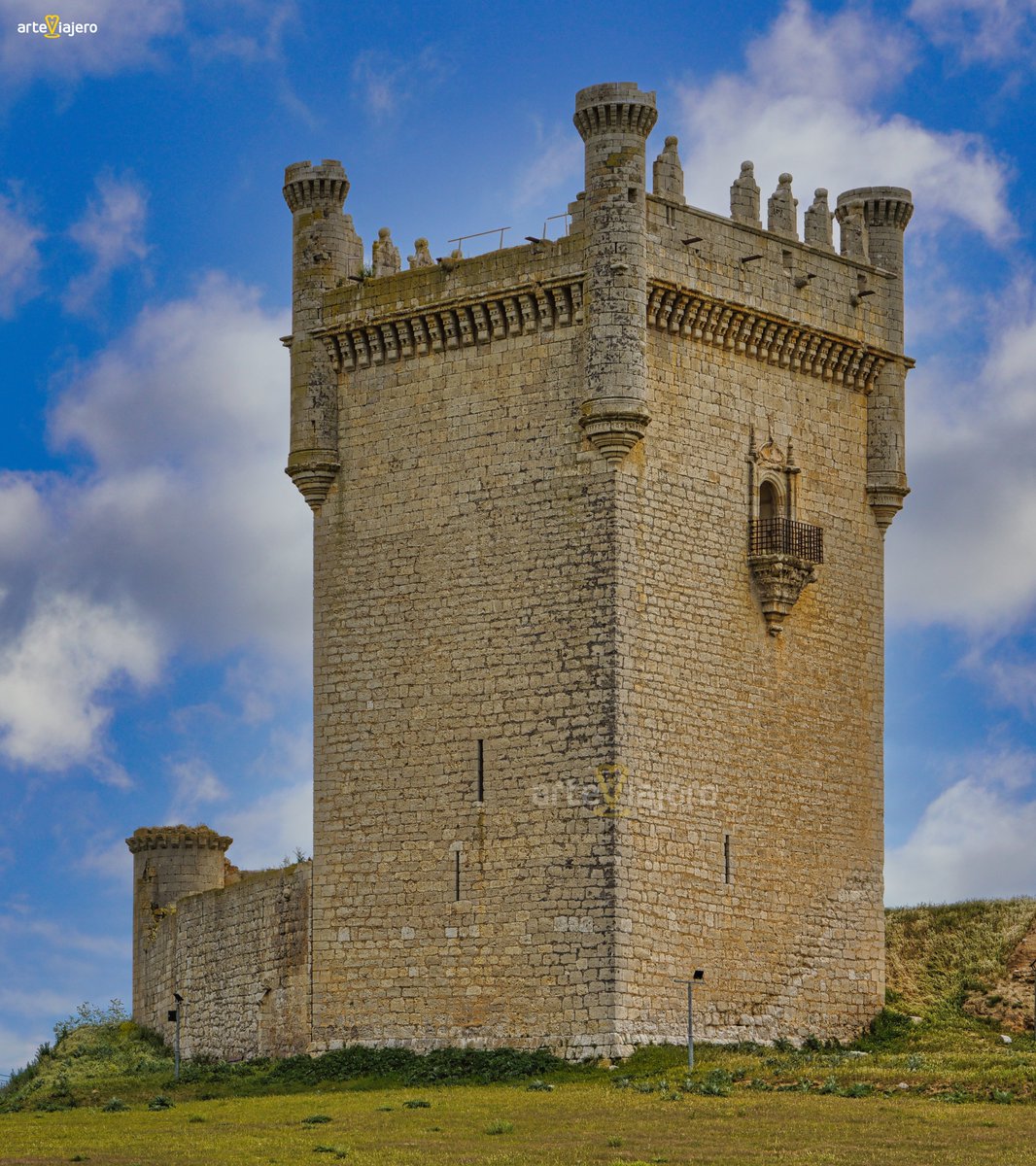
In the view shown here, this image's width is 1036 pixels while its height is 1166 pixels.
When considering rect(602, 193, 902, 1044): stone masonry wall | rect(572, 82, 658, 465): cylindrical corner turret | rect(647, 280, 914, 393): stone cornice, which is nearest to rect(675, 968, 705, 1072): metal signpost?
rect(602, 193, 902, 1044): stone masonry wall

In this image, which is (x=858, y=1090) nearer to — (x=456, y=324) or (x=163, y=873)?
(x=456, y=324)

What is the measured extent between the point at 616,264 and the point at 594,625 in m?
5.44

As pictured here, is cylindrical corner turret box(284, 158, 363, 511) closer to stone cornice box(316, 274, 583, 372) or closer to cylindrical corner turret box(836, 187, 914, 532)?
stone cornice box(316, 274, 583, 372)

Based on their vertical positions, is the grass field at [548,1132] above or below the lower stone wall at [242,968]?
below

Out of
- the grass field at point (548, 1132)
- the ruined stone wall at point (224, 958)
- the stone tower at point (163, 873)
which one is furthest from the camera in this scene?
the stone tower at point (163, 873)

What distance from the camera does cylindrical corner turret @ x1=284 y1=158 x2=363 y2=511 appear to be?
150ft

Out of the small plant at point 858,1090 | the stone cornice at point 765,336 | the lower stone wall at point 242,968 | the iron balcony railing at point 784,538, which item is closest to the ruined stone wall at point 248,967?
the lower stone wall at point 242,968

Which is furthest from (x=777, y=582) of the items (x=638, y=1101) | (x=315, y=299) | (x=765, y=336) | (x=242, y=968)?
(x=242, y=968)

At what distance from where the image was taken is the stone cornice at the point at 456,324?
141ft

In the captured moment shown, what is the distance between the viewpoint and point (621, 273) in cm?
4244

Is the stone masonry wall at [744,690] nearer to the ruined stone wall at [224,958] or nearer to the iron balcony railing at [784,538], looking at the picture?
the iron balcony railing at [784,538]

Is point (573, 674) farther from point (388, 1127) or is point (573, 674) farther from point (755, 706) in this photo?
point (388, 1127)

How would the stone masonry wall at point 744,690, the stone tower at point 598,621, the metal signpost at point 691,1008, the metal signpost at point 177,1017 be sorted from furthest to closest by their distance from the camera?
1. the metal signpost at point 177,1017
2. the stone masonry wall at point 744,690
3. the stone tower at point 598,621
4. the metal signpost at point 691,1008

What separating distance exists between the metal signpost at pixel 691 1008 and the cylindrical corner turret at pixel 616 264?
7.73 m
